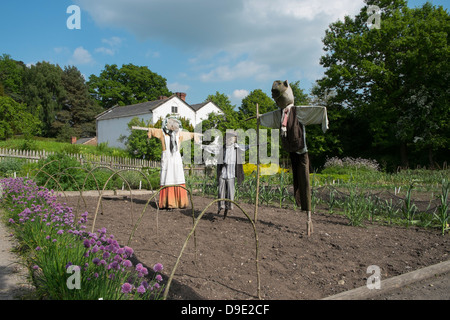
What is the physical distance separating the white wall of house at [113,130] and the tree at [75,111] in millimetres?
10785

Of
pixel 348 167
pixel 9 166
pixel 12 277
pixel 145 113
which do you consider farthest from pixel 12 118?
pixel 12 277

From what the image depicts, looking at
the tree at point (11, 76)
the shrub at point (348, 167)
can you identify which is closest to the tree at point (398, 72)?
the shrub at point (348, 167)

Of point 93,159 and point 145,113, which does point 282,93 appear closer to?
point 93,159

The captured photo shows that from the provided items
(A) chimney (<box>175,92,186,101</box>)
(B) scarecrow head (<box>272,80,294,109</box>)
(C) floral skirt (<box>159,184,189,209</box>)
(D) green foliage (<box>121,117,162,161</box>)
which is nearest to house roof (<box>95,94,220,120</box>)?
(A) chimney (<box>175,92,186,101</box>)

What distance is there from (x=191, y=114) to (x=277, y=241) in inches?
1210

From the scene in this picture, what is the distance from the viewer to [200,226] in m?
5.19

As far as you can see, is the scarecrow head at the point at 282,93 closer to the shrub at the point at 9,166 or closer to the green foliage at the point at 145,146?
the shrub at the point at 9,166

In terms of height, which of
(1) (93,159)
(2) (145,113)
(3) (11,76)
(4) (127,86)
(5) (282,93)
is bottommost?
(1) (93,159)

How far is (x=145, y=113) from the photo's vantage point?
3011 cm

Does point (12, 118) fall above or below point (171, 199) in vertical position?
above

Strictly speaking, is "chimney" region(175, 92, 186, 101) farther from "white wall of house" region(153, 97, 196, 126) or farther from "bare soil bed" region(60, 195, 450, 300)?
"bare soil bed" region(60, 195, 450, 300)

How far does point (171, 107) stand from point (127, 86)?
19791 millimetres

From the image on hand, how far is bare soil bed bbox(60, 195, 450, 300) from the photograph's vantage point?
2.87 meters

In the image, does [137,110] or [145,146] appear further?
[137,110]
